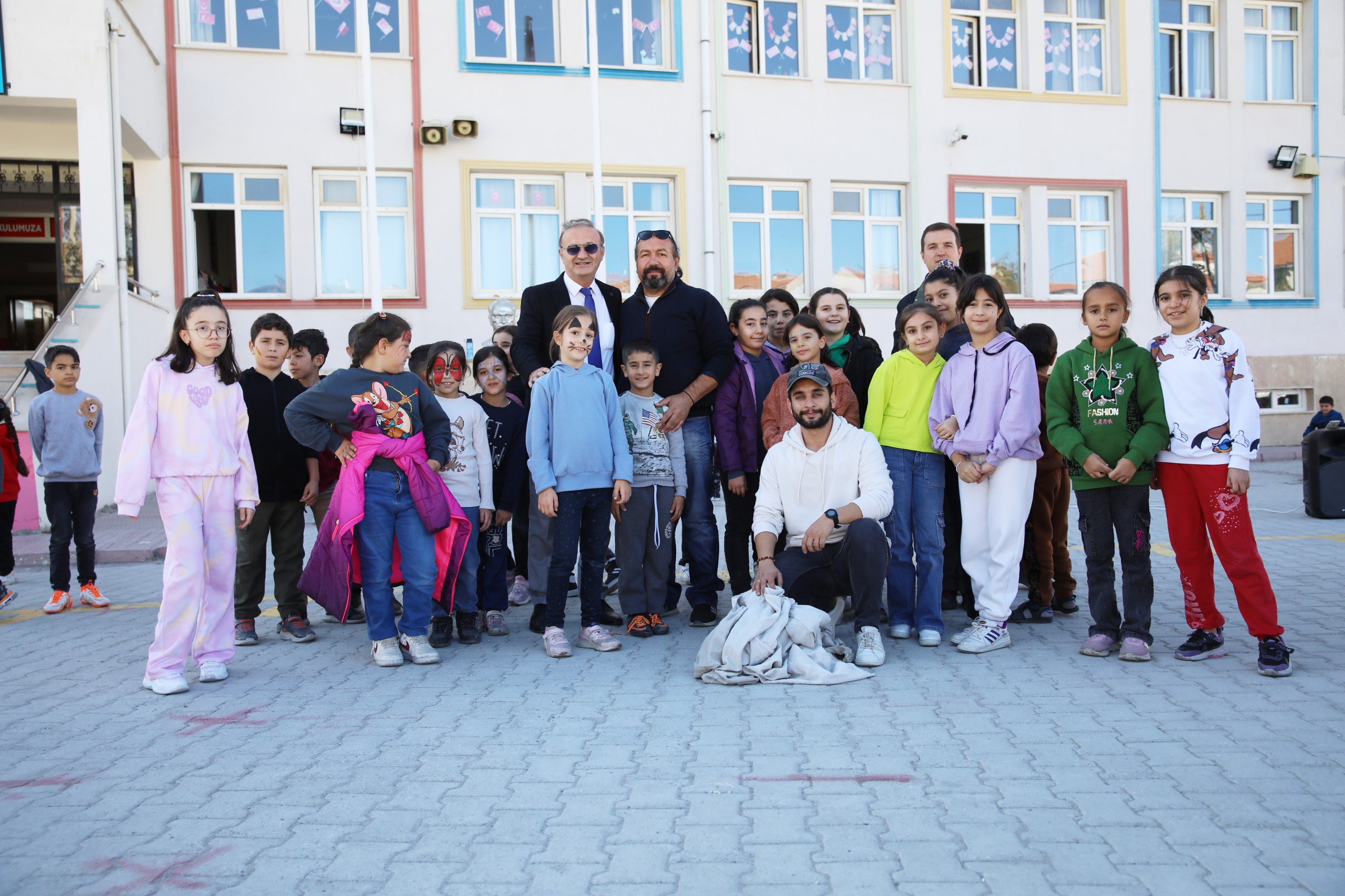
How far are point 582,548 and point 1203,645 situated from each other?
10.4 feet

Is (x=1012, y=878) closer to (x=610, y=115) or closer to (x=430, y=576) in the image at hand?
(x=430, y=576)

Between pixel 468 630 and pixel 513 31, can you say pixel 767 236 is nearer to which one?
pixel 513 31

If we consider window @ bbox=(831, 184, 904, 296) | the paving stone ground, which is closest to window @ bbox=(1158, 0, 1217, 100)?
window @ bbox=(831, 184, 904, 296)

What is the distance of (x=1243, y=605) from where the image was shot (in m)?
4.68

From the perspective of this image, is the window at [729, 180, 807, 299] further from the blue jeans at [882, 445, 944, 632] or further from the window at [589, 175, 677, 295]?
the blue jeans at [882, 445, 944, 632]

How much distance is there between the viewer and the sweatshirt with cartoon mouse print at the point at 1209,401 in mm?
4672

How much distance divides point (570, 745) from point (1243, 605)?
10.2ft

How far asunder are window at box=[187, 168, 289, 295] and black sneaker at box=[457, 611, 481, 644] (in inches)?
444

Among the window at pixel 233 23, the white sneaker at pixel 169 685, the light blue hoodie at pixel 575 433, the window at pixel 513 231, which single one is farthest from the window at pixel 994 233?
the white sneaker at pixel 169 685

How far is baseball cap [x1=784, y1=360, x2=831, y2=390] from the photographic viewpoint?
17.3 ft

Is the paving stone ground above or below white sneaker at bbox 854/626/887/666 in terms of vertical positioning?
below

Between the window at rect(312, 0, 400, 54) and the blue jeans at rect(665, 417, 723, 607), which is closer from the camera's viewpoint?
the blue jeans at rect(665, 417, 723, 607)

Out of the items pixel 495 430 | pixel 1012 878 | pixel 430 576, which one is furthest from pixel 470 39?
pixel 1012 878

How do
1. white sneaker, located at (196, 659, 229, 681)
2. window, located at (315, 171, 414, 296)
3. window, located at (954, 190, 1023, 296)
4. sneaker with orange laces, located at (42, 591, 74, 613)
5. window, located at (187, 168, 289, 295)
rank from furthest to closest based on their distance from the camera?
1. window, located at (954, 190, 1023, 296)
2. window, located at (315, 171, 414, 296)
3. window, located at (187, 168, 289, 295)
4. sneaker with orange laces, located at (42, 591, 74, 613)
5. white sneaker, located at (196, 659, 229, 681)
